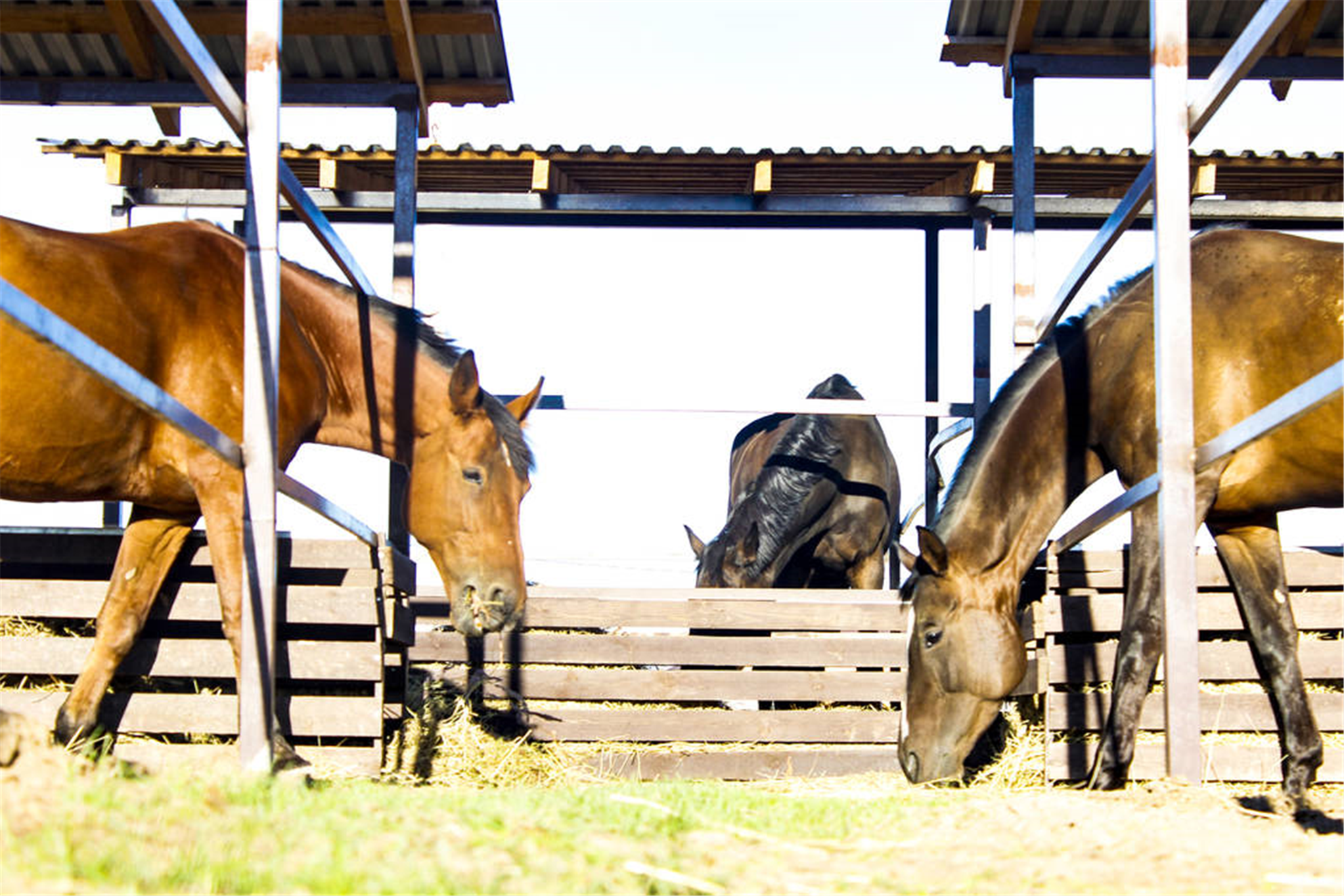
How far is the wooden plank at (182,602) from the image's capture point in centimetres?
544

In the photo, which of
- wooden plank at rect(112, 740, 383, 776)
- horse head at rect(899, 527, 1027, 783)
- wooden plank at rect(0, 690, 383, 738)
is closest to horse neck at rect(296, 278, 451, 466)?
wooden plank at rect(0, 690, 383, 738)

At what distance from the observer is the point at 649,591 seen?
24.9 feet

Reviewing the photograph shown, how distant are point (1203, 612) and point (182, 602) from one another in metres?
4.27

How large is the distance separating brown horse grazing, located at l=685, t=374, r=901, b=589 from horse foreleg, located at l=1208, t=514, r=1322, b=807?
12.5 ft

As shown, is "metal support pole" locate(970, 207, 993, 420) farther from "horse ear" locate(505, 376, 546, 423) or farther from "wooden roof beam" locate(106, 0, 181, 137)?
"wooden roof beam" locate(106, 0, 181, 137)

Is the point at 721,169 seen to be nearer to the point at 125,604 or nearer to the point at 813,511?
the point at 813,511

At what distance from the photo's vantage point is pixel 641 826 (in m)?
2.65

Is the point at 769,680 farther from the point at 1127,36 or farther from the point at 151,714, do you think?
the point at 1127,36

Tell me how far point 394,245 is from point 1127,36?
13.7ft

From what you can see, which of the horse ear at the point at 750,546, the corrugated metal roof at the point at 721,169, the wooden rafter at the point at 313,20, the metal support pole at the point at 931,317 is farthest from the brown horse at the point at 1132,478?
the metal support pole at the point at 931,317

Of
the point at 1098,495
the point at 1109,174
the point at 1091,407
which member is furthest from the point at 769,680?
the point at 1098,495

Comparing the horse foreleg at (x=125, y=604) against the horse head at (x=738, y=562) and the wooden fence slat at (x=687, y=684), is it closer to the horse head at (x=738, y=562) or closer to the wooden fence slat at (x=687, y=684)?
the wooden fence slat at (x=687, y=684)

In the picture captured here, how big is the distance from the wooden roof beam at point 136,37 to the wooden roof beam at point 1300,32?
241 inches

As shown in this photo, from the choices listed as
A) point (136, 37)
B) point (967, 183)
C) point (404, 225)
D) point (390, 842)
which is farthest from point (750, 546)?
point (390, 842)
